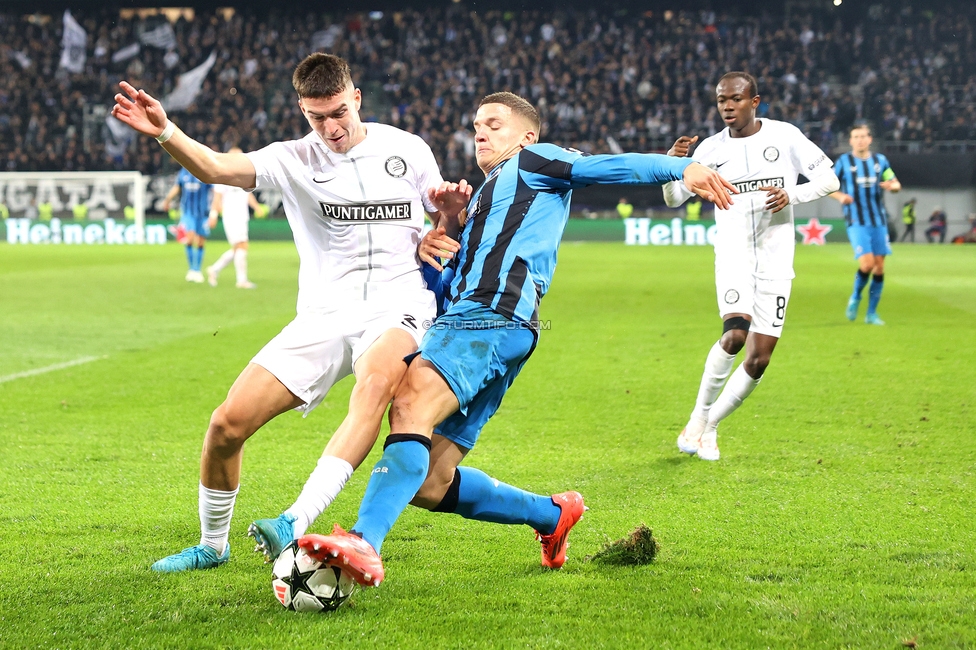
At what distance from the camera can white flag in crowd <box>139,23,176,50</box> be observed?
3744 centimetres

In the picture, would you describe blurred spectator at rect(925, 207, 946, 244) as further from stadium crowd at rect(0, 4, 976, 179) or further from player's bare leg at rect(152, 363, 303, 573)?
player's bare leg at rect(152, 363, 303, 573)

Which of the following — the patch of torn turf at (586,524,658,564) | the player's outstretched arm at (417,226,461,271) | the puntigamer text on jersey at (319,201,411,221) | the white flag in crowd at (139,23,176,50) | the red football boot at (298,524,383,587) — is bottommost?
the patch of torn turf at (586,524,658,564)

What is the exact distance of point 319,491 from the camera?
3252 mm

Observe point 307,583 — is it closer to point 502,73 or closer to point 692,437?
point 692,437

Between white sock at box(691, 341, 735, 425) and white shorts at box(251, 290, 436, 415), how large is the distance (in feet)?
8.05

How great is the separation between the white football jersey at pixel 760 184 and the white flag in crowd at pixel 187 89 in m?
32.8

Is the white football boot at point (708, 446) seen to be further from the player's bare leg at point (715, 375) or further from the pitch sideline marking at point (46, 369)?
the pitch sideline marking at point (46, 369)

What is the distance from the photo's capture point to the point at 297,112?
35.1m

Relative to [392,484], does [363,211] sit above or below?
above

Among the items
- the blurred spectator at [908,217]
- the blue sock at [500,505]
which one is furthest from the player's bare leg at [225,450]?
the blurred spectator at [908,217]

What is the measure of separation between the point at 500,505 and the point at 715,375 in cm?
254

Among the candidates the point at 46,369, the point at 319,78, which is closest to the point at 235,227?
the point at 46,369

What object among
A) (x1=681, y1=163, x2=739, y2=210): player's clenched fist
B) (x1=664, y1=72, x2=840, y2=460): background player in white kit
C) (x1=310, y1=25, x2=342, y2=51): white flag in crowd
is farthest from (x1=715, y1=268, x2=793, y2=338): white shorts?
(x1=310, y1=25, x2=342, y2=51): white flag in crowd

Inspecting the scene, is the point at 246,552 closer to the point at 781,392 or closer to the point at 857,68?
the point at 781,392
